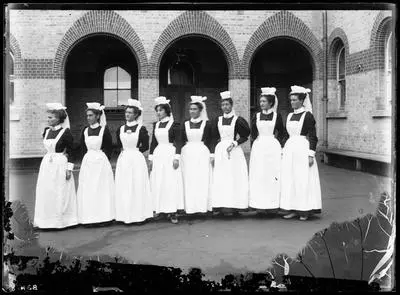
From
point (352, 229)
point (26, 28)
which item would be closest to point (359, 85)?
point (352, 229)

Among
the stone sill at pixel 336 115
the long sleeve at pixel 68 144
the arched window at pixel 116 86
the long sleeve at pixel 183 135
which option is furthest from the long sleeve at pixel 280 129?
the arched window at pixel 116 86

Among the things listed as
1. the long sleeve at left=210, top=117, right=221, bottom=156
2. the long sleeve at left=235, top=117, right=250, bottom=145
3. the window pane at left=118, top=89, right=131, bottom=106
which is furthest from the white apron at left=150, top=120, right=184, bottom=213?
the window pane at left=118, top=89, right=131, bottom=106

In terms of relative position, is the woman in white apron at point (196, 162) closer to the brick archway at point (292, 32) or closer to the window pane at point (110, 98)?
the brick archway at point (292, 32)

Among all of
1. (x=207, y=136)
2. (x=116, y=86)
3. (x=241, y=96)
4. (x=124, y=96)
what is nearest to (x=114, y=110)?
(x=124, y=96)

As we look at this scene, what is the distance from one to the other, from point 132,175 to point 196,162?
103cm

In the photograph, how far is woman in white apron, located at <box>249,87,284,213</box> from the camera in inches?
258

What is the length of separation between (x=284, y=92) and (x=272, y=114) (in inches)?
171

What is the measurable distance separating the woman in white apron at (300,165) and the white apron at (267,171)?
0.36 ft

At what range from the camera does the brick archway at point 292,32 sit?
591 centimetres

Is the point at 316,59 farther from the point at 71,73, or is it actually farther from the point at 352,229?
the point at 71,73

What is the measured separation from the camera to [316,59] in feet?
19.2

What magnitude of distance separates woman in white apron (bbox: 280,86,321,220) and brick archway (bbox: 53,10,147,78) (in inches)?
143

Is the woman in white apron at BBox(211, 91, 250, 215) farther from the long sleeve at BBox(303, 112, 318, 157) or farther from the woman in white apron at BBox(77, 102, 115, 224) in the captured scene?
the woman in white apron at BBox(77, 102, 115, 224)

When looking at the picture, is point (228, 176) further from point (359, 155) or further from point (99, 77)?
point (99, 77)
